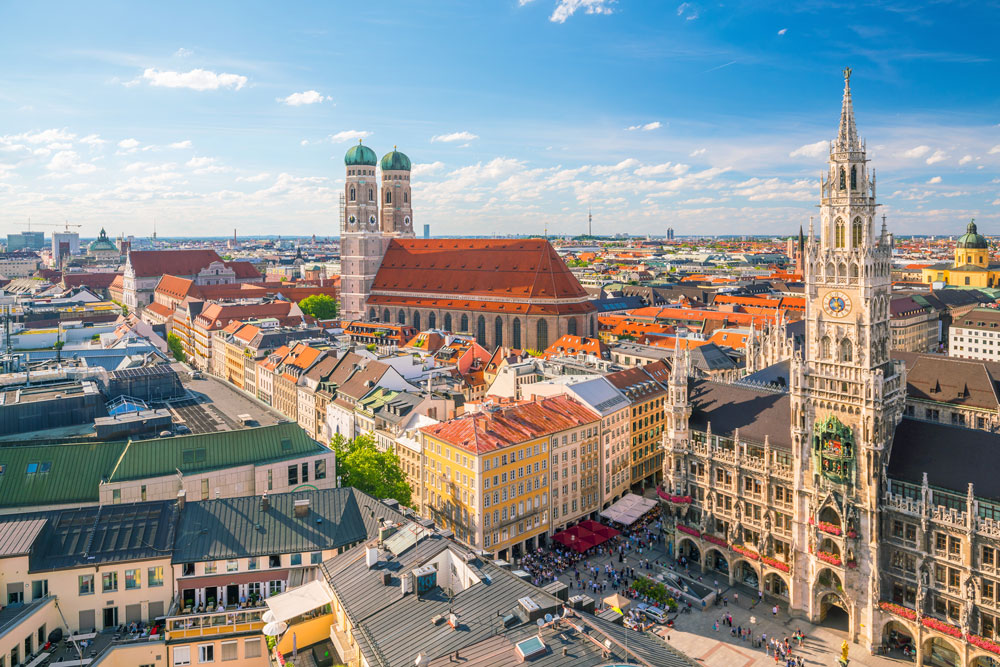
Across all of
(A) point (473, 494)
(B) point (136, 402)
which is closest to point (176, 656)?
(A) point (473, 494)

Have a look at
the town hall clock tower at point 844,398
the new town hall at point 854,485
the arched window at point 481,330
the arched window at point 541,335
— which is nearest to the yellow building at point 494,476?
the new town hall at point 854,485

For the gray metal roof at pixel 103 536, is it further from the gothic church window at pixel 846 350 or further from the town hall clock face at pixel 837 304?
the town hall clock face at pixel 837 304

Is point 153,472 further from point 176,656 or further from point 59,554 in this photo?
point 176,656

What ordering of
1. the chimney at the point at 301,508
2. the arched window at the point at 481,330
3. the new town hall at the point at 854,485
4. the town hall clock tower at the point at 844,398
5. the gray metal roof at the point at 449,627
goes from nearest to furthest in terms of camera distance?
the gray metal roof at the point at 449,627 → the chimney at the point at 301,508 → the new town hall at the point at 854,485 → the town hall clock tower at the point at 844,398 → the arched window at the point at 481,330

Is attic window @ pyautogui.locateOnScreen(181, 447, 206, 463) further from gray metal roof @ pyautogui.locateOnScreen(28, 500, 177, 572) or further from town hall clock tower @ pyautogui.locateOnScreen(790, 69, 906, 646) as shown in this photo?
town hall clock tower @ pyautogui.locateOnScreen(790, 69, 906, 646)

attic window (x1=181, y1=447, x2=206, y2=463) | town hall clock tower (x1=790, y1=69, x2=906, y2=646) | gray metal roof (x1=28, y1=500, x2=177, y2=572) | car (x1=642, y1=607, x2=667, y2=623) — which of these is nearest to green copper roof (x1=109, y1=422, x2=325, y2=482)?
attic window (x1=181, y1=447, x2=206, y2=463)

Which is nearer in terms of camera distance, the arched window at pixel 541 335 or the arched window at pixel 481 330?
the arched window at pixel 541 335

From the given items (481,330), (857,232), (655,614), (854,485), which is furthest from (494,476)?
(481,330)
